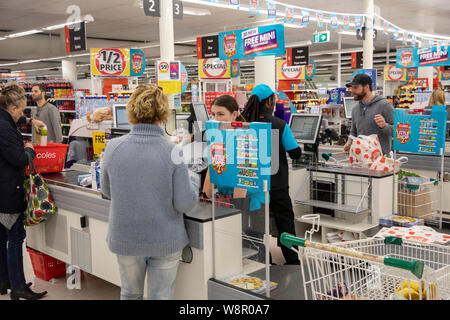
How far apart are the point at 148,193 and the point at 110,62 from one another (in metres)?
9.96

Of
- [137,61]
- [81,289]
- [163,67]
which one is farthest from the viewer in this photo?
[137,61]

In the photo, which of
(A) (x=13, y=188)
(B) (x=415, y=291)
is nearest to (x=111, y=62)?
(A) (x=13, y=188)

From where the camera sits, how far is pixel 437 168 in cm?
509

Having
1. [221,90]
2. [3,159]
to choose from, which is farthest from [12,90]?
[221,90]

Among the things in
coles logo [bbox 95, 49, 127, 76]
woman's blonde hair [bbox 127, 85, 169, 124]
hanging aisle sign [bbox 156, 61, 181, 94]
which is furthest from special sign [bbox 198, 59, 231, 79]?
woman's blonde hair [bbox 127, 85, 169, 124]

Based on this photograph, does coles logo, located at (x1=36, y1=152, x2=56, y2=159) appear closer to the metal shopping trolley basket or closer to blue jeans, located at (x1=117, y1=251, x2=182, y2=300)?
blue jeans, located at (x1=117, y1=251, x2=182, y2=300)

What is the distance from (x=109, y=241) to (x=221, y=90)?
1277cm

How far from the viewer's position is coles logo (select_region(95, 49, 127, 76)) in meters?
11.3

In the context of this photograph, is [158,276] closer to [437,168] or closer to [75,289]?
[75,289]

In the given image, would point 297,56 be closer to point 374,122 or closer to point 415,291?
point 374,122

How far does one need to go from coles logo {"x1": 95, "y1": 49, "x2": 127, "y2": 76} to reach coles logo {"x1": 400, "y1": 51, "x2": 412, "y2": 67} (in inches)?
344

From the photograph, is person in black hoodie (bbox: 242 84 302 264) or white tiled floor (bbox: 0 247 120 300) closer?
person in black hoodie (bbox: 242 84 302 264)

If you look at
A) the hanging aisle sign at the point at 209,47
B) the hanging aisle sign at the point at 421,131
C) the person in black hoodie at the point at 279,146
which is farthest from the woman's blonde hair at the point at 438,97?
the hanging aisle sign at the point at 209,47

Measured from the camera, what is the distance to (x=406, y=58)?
48.6ft
